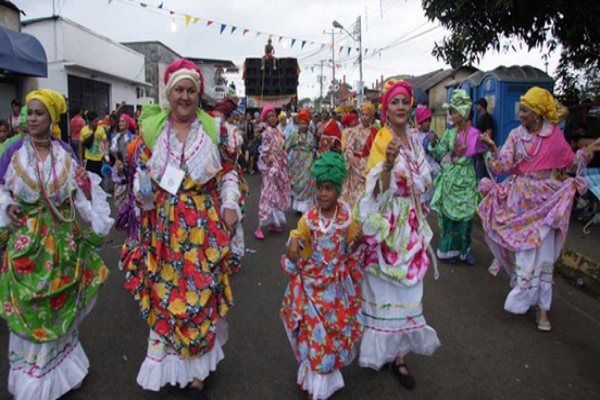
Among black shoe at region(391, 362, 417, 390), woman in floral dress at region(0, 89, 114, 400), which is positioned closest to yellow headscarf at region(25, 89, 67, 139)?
woman in floral dress at region(0, 89, 114, 400)

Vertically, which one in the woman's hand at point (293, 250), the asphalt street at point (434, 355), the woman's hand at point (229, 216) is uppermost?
the woman's hand at point (229, 216)

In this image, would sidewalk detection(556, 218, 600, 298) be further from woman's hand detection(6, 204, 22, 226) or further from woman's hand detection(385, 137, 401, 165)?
woman's hand detection(6, 204, 22, 226)

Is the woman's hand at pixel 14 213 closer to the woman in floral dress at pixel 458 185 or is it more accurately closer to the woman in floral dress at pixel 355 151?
the woman in floral dress at pixel 355 151

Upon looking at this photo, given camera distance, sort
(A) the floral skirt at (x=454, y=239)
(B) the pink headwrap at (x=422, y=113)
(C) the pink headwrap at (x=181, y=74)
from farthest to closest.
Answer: (B) the pink headwrap at (x=422, y=113) → (A) the floral skirt at (x=454, y=239) → (C) the pink headwrap at (x=181, y=74)

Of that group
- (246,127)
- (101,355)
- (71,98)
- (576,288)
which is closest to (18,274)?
(101,355)

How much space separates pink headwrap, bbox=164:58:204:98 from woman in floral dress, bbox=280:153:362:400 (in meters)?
0.93

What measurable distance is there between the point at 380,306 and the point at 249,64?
16344mm

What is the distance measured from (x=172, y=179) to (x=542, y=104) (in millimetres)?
3370

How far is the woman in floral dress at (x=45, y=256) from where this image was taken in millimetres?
2957

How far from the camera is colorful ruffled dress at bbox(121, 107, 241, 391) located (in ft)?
9.67

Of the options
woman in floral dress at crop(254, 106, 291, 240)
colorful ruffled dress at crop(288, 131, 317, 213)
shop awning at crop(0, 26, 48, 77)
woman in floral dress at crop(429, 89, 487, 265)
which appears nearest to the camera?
woman in floral dress at crop(429, 89, 487, 265)

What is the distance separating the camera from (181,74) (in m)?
2.99

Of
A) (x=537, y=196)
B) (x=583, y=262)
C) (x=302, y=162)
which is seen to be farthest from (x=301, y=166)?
(x=537, y=196)

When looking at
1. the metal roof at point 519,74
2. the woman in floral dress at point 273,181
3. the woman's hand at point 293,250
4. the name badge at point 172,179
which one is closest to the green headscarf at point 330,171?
the woman's hand at point 293,250
